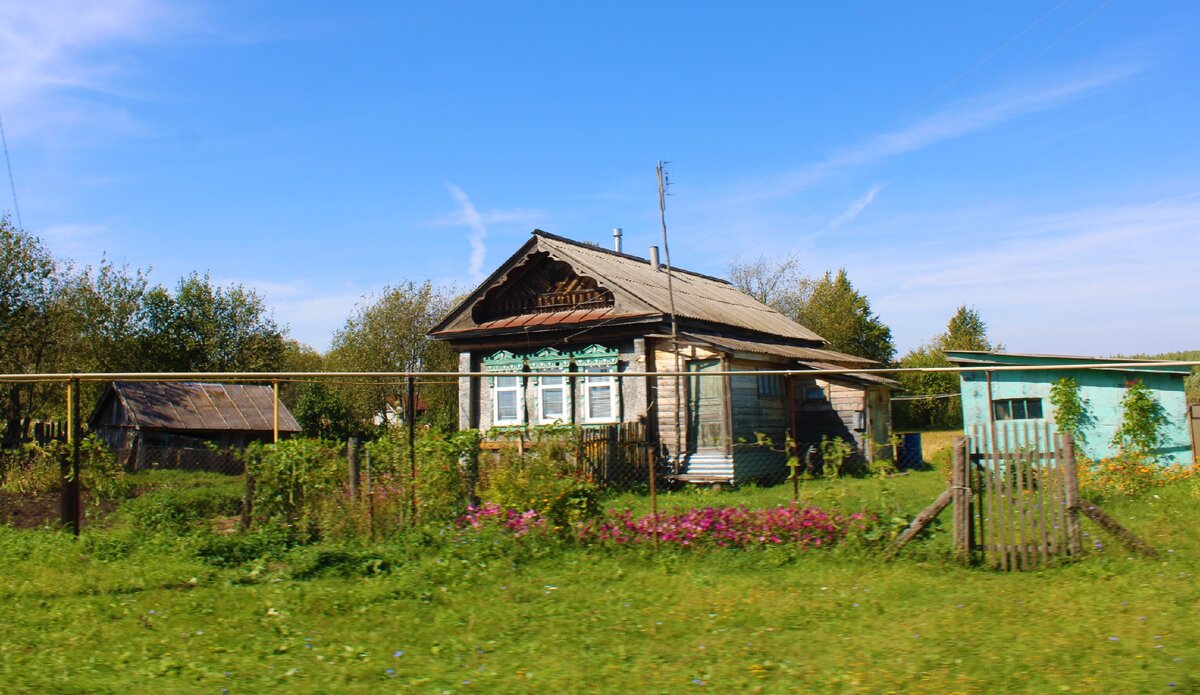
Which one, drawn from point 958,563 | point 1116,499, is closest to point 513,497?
point 958,563

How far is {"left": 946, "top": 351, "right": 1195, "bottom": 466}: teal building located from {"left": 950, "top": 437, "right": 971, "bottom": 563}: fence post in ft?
16.3

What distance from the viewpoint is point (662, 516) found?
27.0 feet

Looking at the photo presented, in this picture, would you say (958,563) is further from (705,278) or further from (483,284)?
(705,278)

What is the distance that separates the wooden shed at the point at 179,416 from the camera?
907 inches

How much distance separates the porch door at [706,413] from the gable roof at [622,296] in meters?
1.77

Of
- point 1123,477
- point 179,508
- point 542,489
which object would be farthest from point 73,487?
point 1123,477

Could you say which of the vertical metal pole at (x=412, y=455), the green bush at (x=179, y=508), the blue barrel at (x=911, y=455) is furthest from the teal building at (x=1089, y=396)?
the green bush at (x=179, y=508)

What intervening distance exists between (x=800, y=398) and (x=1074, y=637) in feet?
50.3

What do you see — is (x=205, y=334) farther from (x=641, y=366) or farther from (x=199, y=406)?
(x=641, y=366)

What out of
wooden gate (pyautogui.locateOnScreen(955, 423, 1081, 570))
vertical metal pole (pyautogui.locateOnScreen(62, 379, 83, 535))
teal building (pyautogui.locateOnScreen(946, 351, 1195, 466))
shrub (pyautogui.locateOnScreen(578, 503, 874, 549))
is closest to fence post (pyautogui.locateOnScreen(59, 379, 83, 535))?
vertical metal pole (pyautogui.locateOnScreen(62, 379, 83, 535))

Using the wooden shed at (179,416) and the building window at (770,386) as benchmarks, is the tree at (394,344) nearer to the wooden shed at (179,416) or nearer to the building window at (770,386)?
the wooden shed at (179,416)

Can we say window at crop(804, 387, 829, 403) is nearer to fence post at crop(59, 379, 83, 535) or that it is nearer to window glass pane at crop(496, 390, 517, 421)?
window glass pane at crop(496, 390, 517, 421)

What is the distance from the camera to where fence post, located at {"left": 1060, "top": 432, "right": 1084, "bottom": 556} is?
23.2ft

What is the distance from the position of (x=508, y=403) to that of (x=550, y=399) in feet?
4.09
